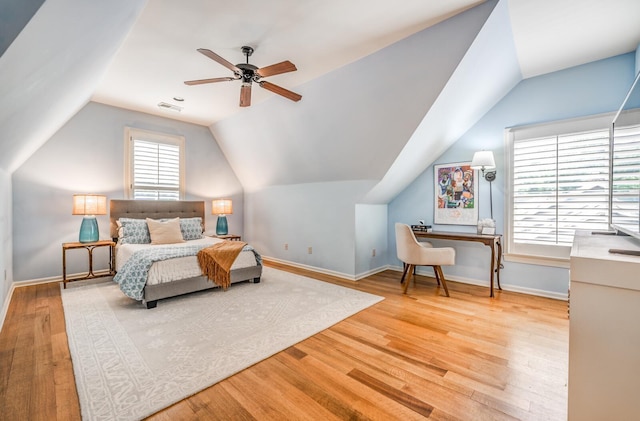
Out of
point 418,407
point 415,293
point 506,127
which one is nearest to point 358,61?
point 506,127

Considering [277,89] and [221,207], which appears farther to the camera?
[221,207]

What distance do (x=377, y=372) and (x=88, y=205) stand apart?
176 inches

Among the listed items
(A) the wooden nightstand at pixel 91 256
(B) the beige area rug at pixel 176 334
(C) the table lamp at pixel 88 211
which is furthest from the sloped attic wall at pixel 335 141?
(A) the wooden nightstand at pixel 91 256

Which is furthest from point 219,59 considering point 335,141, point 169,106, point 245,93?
point 169,106

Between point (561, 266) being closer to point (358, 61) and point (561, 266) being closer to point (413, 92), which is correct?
point (413, 92)

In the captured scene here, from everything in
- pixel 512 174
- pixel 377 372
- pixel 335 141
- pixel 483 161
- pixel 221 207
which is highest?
pixel 335 141

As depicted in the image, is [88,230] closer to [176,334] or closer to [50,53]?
[176,334]

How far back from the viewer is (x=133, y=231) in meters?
4.39

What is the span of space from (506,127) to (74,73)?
15.5 ft

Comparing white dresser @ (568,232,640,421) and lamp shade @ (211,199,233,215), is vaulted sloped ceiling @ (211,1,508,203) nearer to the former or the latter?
lamp shade @ (211,199,233,215)

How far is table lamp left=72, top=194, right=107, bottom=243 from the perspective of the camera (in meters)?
4.07

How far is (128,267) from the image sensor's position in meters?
3.31

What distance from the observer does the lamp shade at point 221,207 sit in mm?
5676

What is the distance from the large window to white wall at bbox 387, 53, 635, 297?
4.42m
